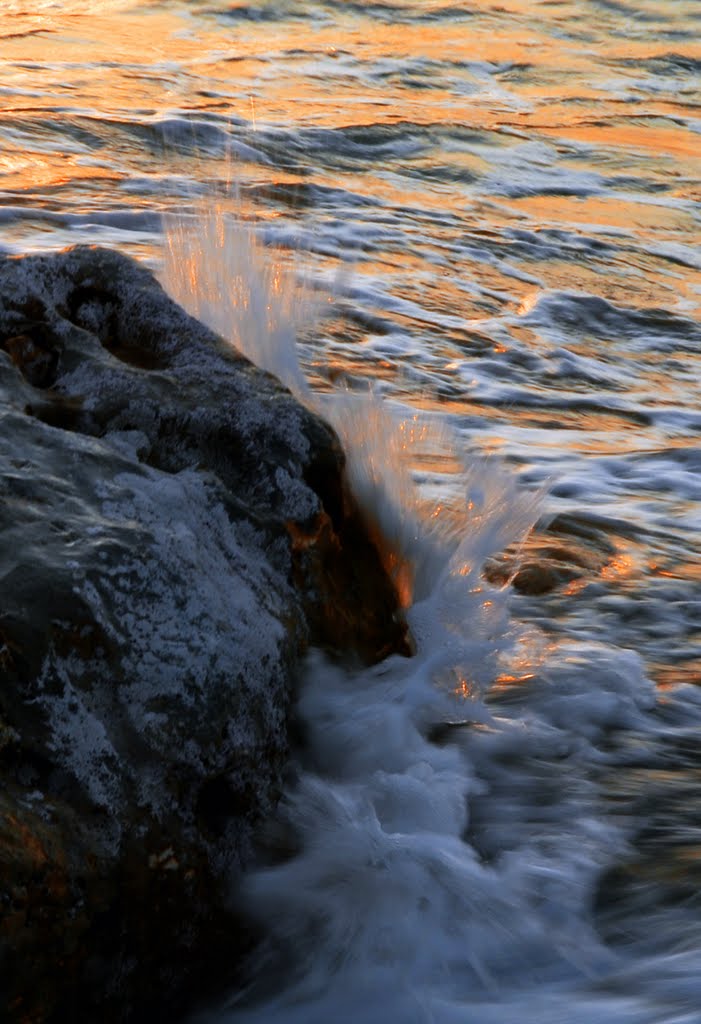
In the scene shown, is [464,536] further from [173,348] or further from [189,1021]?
[189,1021]

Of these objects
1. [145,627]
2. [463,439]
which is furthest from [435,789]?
[463,439]

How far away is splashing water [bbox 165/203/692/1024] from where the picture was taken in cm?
200

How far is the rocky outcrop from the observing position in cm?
175

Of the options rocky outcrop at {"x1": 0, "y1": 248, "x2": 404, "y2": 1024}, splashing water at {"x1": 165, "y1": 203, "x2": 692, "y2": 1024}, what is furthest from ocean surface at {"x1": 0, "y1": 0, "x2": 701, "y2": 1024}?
rocky outcrop at {"x1": 0, "y1": 248, "x2": 404, "y2": 1024}

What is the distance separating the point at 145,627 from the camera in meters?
2.00

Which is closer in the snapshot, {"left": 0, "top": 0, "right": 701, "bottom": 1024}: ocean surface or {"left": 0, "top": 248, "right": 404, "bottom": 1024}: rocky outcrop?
{"left": 0, "top": 248, "right": 404, "bottom": 1024}: rocky outcrop

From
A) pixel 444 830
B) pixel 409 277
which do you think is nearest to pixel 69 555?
pixel 444 830

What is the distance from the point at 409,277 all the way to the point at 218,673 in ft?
14.3

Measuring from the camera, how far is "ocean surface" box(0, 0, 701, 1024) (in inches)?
82.4

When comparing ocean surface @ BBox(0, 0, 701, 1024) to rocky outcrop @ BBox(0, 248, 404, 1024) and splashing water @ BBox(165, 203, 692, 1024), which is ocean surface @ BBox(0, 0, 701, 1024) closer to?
splashing water @ BBox(165, 203, 692, 1024)

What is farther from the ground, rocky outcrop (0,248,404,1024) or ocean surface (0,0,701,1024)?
rocky outcrop (0,248,404,1024)

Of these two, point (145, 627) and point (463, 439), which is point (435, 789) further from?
point (463, 439)

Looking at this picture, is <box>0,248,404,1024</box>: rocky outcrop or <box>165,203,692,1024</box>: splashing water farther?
<box>165,203,692,1024</box>: splashing water

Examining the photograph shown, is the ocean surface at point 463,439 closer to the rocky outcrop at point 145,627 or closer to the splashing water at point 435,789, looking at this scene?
the splashing water at point 435,789
